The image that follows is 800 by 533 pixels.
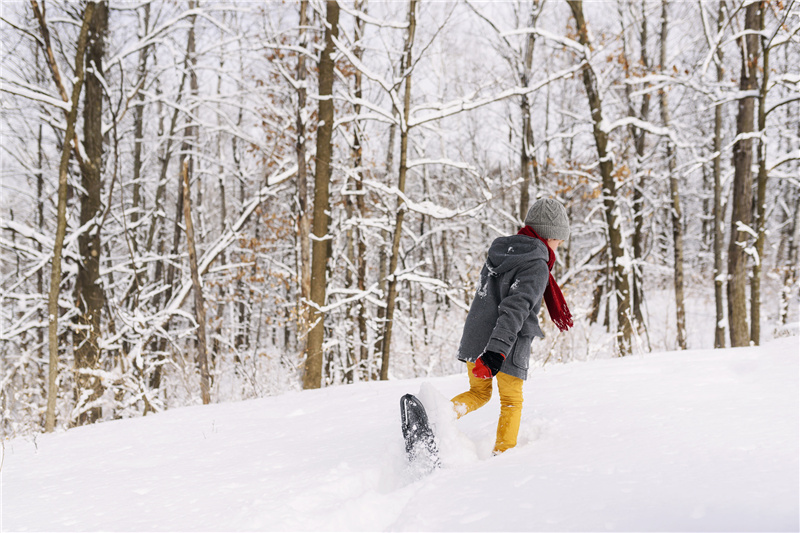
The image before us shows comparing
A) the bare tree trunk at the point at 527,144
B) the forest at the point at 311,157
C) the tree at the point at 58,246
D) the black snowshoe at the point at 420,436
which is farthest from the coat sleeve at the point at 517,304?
the bare tree trunk at the point at 527,144

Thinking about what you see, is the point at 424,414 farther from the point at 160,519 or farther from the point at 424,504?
the point at 160,519

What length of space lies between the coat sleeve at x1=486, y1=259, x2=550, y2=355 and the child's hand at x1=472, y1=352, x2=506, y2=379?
0.11ft

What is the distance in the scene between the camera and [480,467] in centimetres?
245

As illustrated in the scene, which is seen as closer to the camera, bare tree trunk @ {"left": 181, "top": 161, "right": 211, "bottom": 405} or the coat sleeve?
the coat sleeve

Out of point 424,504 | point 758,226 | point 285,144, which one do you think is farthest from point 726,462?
point 285,144

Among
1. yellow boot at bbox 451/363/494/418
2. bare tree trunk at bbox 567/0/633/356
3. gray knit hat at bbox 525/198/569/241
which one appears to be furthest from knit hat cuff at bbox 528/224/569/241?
bare tree trunk at bbox 567/0/633/356

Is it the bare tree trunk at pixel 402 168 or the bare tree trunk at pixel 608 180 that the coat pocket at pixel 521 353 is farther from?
the bare tree trunk at pixel 608 180

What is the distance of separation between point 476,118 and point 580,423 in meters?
16.0

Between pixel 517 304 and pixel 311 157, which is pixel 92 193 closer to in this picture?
pixel 311 157

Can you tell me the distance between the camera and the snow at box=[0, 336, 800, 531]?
177 cm

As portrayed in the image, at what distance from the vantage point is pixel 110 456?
3508mm

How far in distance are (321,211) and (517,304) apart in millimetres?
4879

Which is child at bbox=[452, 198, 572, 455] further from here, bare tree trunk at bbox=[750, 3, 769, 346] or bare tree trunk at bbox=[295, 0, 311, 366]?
bare tree trunk at bbox=[750, 3, 769, 346]

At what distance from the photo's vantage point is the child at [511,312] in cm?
262
